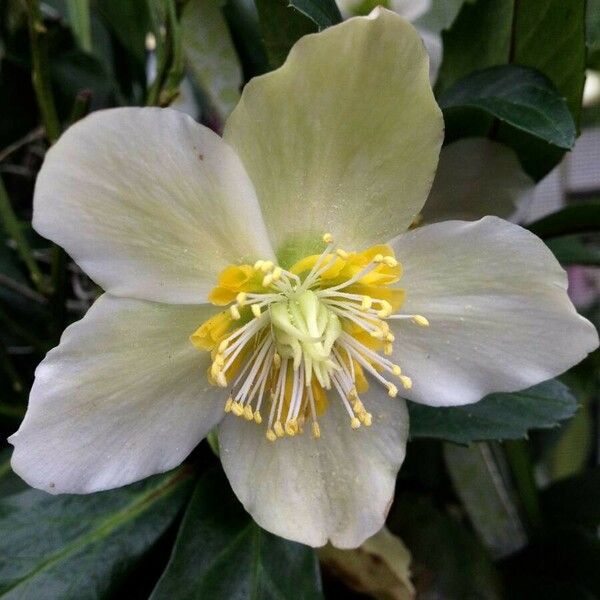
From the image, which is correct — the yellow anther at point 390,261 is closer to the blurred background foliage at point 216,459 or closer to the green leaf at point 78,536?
the blurred background foliage at point 216,459

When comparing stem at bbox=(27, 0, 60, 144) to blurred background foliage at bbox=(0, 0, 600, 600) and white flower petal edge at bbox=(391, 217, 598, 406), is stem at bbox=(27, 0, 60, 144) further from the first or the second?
white flower petal edge at bbox=(391, 217, 598, 406)

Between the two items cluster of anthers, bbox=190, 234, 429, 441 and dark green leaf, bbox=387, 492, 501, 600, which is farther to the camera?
dark green leaf, bbox=387, 492, 501, 600

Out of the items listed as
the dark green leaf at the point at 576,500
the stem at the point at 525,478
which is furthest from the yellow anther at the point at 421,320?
the dark green leaf at the point at 576,500

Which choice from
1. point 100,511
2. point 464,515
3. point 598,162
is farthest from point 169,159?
point 598,162

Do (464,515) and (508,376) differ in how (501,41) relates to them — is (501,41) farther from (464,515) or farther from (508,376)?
(464,515)

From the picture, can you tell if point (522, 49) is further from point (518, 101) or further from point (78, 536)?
point (78, 536)

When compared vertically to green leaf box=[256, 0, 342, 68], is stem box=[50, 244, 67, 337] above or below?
below

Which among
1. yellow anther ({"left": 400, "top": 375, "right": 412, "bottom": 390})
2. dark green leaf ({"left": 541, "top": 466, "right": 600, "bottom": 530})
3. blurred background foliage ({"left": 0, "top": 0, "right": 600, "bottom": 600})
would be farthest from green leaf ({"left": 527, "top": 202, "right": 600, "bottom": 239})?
dark green leaf ({"left": 541, "top": 466, "right": 600, "bottom": 530})
